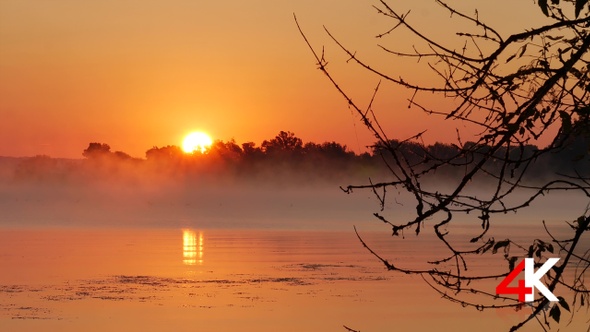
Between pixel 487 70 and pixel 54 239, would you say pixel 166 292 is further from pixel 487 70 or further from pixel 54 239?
pixel 54 239

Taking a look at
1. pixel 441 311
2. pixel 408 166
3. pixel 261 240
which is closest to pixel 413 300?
pixel 441 311

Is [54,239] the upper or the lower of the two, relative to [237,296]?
upper

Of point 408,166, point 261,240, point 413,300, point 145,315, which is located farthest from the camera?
point 261,240

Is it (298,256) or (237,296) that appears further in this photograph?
(298,256)

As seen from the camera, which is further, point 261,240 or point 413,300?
point 261,240

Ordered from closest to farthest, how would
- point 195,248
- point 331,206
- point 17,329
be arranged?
point 17,329 < point 195,248 < point 331,206

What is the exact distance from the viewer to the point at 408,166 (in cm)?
471

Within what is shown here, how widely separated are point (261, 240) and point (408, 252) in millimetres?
9104

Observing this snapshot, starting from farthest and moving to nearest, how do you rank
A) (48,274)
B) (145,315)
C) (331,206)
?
1. (331,206)
2. (48,274)
3. (145,315)

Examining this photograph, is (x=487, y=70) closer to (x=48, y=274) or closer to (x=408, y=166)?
(x=408, y=166)

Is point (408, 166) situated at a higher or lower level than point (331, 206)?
lower

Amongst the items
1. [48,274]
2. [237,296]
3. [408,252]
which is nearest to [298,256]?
[408,252]

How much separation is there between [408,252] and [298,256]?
127 inches

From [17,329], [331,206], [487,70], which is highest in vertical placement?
[331,206]
